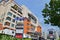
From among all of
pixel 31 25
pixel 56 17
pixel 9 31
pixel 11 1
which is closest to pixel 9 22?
pixel 9 31

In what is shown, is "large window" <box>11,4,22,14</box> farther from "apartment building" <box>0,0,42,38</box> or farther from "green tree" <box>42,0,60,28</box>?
"green tree" <box>42,0,60,28</box>

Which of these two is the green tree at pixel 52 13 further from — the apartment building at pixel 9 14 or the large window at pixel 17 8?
the large window at pixel 17 8

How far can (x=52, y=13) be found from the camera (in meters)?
32.0

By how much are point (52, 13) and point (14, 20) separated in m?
66.1

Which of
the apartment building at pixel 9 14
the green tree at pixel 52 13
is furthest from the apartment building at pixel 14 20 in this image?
the green tree at pixel 52 13

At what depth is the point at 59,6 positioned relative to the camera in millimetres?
30797

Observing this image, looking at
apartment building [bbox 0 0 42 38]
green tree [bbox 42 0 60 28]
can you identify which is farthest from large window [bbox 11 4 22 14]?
green tree [bbox 42 0 60 28]

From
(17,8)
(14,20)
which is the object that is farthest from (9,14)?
(17,8)

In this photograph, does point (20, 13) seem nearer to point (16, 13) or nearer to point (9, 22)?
point (16, 13)

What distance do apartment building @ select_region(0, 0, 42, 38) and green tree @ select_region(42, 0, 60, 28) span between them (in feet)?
178

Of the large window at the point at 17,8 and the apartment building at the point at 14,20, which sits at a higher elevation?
the large window at the point at 17,8

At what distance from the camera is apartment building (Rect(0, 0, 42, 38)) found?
88562 mm

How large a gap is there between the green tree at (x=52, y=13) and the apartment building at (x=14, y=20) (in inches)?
2140

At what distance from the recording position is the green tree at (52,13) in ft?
102
